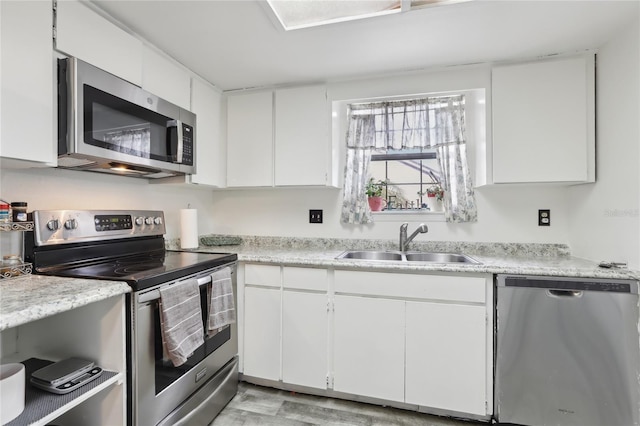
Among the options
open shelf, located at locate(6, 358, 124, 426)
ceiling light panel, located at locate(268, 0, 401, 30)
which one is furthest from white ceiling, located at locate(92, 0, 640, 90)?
open shelf, located at locate(6, 358, 124, 426)

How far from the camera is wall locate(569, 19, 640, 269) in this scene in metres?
1.52

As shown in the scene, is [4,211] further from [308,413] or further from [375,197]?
[375,197]

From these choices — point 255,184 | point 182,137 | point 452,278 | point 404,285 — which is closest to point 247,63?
point 182,137

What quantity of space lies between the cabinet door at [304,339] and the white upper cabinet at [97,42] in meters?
1.57

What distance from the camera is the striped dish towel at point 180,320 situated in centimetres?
128

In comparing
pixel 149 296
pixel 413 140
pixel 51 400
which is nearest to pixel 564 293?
pixel 413 140

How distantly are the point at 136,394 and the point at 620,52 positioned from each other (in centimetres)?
291

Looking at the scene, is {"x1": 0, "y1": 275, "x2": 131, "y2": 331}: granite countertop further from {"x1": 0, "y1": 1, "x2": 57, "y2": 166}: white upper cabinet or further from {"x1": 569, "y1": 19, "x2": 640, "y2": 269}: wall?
{"x1": 569, "y1": 19, "x2": 640, "y2": 269}: wall

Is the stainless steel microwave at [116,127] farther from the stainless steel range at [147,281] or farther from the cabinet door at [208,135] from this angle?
the stainless steel range at [147,281]

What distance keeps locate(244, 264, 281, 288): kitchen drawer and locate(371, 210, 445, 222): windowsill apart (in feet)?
3.05

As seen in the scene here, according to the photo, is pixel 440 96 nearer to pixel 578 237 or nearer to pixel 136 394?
pixel 578 237

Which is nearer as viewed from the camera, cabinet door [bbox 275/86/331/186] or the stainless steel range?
the stainless steel range

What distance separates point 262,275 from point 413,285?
38.1 inches

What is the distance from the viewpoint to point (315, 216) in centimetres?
254
